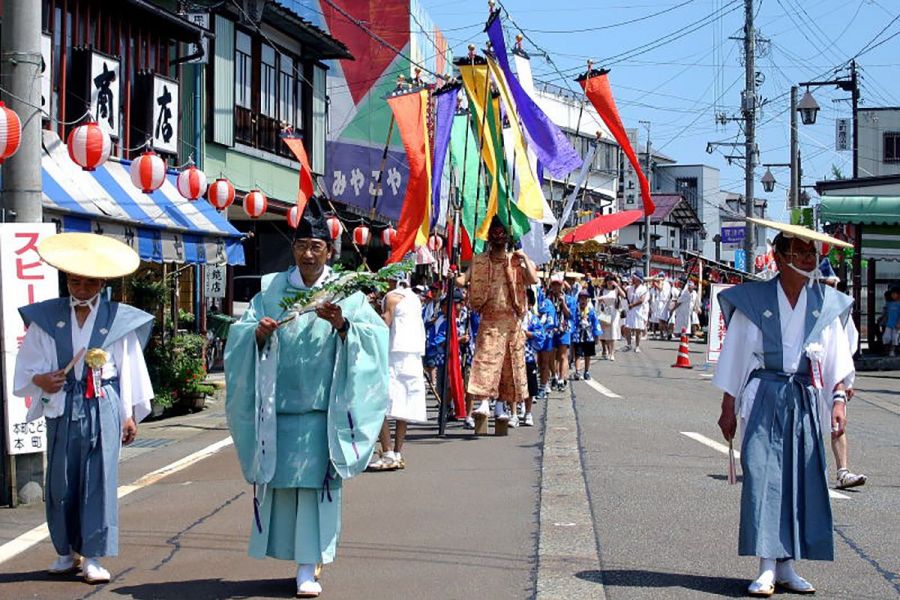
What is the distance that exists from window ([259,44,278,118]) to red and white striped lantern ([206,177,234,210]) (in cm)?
688

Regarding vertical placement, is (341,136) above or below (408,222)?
above

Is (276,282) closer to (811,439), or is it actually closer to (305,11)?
(811,439)

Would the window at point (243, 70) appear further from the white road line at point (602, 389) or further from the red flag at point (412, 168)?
the red flag at point (412, 168)

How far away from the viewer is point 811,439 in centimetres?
640

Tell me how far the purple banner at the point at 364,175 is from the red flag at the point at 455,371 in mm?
18428

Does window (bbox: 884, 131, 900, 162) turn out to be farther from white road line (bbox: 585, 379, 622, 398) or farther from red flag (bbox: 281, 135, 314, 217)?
red flag (bbox: 281, 135, 314, 217)

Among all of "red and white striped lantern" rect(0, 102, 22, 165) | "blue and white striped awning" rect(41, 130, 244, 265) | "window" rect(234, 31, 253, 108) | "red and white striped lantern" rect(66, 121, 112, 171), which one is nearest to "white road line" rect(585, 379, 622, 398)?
"blue and white striped awning" rect(41, 130, 244, 265)

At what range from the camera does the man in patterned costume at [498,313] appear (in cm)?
1256

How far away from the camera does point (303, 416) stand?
6.40m

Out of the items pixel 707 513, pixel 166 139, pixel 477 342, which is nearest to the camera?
pixel 707 513

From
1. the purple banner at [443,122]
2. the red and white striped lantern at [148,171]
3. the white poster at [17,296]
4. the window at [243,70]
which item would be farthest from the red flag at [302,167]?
the window at [243,70]

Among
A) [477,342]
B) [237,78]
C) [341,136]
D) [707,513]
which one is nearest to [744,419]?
[707,513]

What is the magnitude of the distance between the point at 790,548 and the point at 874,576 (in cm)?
73

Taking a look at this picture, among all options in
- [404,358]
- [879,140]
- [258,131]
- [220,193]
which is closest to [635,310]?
[258,131]
